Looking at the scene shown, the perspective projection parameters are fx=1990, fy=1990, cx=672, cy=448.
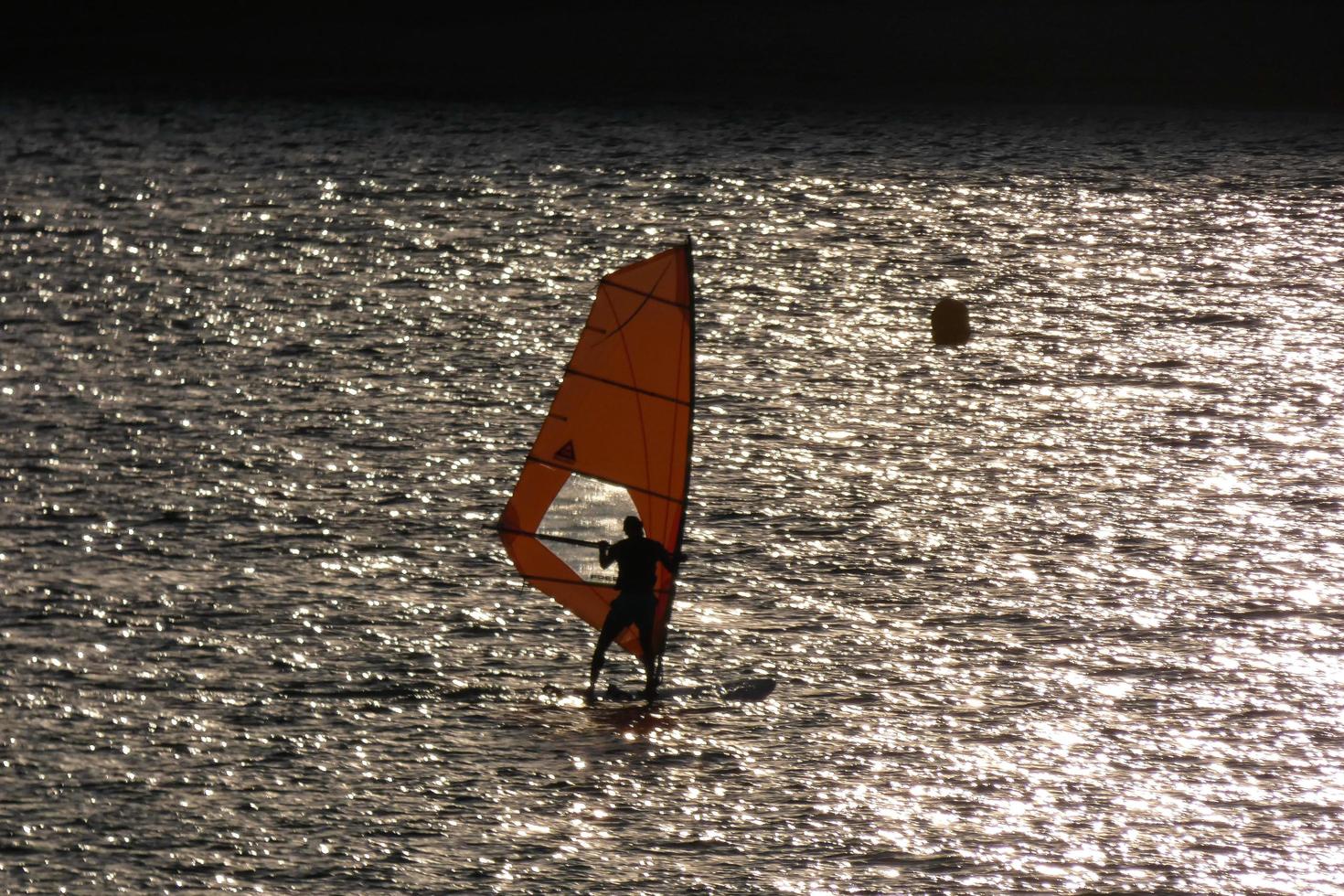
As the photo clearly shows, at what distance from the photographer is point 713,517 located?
26.8 m

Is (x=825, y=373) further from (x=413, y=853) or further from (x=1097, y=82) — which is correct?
(x=1097, y=82)

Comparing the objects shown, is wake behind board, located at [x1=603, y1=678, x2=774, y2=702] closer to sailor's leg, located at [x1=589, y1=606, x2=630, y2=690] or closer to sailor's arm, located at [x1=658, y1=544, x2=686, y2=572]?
sailor's leg, located at [x1=589, y1=606, x2=630, y2=690]

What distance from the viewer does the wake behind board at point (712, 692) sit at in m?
21.1

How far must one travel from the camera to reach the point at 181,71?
186 feet

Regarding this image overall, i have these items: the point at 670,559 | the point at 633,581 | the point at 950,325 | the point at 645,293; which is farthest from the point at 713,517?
the point at 950,325

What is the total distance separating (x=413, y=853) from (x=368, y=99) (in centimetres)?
3844

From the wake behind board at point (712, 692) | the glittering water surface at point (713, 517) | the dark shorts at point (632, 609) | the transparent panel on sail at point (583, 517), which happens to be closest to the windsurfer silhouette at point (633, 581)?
the dark shorts at point (632, 609)

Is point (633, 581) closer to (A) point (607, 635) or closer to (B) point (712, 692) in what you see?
(A) point (607, 635)

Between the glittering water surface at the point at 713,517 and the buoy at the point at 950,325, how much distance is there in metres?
0.35

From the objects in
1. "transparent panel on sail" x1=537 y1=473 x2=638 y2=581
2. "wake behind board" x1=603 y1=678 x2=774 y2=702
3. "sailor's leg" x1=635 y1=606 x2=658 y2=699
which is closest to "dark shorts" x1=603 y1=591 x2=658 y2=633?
"sailor's leg" x1=635 y1=606 x2=658 y2=699

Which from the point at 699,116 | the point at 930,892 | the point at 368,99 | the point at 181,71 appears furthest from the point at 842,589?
the point at 181,71

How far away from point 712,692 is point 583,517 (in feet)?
8.04

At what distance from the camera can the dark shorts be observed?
67.5ft

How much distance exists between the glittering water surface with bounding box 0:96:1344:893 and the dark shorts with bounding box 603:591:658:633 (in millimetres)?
966
